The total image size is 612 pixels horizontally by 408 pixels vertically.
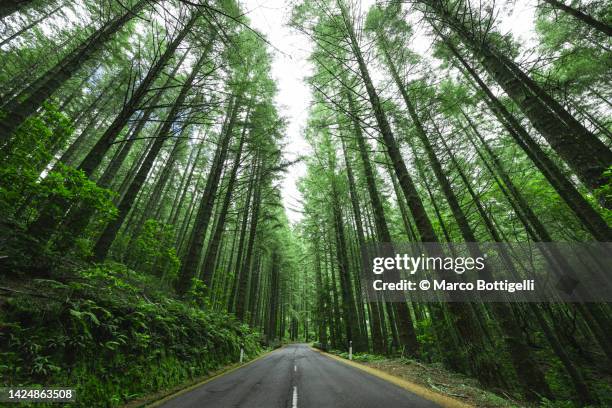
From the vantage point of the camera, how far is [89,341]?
3.92m

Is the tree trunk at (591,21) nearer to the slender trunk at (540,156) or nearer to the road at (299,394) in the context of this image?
the slender trunk at (540,156)

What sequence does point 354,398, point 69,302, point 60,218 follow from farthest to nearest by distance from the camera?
1. point 60,218
2. point 354,398
3. point 69,302

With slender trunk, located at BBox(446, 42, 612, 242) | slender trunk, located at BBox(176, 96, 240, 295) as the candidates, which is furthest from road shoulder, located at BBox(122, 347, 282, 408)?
slender trunk, located at BBox(446, 42, 612, 242)

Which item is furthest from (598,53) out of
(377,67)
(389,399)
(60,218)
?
(60,218)

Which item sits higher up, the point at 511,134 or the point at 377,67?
the point at 377,67

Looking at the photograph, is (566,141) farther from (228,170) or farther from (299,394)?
(228,170)

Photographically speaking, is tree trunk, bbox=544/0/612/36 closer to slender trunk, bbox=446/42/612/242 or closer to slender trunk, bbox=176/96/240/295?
slender trunk, bbox=446/42/612/242

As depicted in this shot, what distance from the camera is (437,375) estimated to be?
586cm

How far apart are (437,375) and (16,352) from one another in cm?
804

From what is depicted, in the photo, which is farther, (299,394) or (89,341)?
(299,394)

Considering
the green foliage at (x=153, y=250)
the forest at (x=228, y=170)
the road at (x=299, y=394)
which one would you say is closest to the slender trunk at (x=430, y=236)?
the forest at (x=228, y=170)

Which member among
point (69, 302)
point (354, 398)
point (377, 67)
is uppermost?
point (377, 67)

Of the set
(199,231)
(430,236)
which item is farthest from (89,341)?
(430,236)

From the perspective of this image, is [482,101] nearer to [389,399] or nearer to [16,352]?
[389,399]
